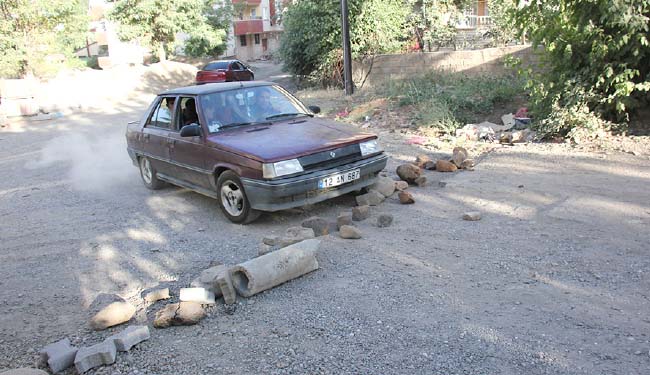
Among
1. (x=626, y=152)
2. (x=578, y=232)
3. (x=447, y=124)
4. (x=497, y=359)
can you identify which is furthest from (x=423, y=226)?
(x=447, y=124)

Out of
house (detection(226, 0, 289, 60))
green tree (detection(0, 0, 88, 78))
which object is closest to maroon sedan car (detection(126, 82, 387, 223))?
green tree (detection(0, 0, 88, 78))

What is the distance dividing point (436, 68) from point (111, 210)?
11673mm

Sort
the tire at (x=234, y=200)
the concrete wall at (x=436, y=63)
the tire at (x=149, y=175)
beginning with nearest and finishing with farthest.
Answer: the tire at (x=234, y=200) < the tire at (x=149, y=175) < the concrete wall at (x=436, y=63)

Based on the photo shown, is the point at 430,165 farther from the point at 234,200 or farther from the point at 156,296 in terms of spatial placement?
the point at 156,296

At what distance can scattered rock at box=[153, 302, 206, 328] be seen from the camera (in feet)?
13.1

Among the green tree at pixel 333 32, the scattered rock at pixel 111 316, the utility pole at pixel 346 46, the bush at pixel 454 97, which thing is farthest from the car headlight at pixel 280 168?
the green tree at pixel 333 32

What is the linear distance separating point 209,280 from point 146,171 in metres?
4.59

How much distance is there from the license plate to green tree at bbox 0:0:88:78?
101 ft

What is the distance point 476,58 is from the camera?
50.8ft

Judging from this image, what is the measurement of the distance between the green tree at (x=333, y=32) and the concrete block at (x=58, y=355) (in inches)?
635

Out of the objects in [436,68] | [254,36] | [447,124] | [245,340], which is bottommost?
[245,340]

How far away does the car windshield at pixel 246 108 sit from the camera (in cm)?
682

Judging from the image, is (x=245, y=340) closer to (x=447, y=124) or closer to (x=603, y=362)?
(x=603, y=362)

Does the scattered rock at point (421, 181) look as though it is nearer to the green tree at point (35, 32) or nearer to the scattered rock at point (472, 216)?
the scattered rock at point (472, 216)
